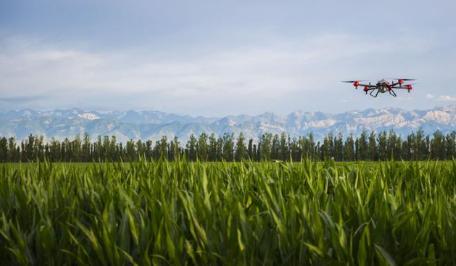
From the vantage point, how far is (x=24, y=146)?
155875 mm

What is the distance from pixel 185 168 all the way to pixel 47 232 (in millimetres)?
3316

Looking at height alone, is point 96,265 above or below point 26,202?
below

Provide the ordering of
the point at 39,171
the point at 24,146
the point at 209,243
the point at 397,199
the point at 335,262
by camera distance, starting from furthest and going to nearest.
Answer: the point at 24,146, the point at 39,171, the point at 397,199, the point at 209,243, the point at 335,262

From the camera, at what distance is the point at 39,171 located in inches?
297

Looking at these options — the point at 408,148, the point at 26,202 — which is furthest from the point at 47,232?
the point at 408,148

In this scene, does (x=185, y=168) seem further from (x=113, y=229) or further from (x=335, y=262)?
(x=335, y=262)

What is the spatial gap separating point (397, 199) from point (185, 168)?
331 cm

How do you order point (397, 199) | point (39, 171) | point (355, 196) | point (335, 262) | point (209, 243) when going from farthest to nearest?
point (39, 171) → point (397, 199) → point (355, 196) → point (209, 243) → point (335, 262)

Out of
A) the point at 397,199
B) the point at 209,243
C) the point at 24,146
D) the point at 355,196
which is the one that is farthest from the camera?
the point at 24,146

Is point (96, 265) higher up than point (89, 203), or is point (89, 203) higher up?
point (89, 203)

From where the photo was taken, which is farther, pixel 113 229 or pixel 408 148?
pixel 408 148

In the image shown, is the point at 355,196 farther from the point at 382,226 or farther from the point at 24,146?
the point at 24,146

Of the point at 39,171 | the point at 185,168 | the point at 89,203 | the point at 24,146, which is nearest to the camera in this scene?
the point at 89,203

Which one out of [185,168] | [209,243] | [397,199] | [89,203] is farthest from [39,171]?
[397,199]
